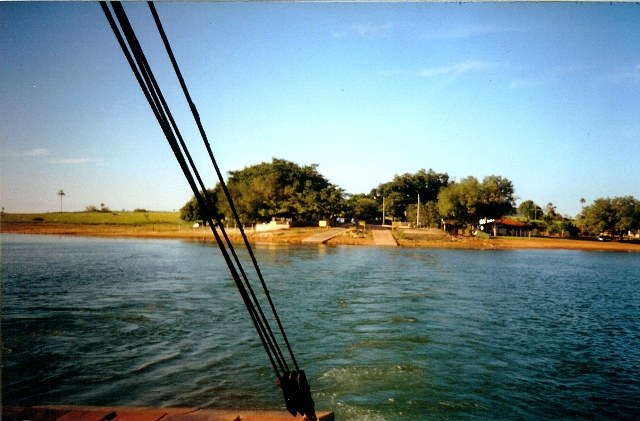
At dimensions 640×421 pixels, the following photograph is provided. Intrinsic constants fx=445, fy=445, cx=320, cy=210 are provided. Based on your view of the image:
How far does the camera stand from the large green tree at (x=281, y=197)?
61531 millimetres

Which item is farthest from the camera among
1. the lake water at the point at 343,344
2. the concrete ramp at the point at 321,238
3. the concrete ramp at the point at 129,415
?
the concrete ramp at the point at 321,238

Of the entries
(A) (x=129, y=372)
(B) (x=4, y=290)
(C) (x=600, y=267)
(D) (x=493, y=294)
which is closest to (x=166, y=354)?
(A) (x=129, y=372)

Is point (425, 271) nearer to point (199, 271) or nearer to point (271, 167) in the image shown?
point (199, 271)

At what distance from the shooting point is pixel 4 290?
1992cm

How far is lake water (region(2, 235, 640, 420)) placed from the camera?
9.20m

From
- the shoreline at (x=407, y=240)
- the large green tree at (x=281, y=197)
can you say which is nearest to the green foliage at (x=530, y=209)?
the shoreline at (x=407, y=240)

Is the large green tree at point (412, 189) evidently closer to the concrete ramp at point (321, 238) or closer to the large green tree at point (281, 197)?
the large green tree at point (281, 197)

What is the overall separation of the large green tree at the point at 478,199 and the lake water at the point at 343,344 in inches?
1319

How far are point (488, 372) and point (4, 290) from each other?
66.7ft

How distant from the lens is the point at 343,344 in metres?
12.9

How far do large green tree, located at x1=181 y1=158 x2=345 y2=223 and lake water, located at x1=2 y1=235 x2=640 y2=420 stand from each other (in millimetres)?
35008

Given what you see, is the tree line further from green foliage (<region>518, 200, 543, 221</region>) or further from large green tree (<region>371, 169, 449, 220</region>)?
green foliage (<region>518, 200, 543, 221</region>)

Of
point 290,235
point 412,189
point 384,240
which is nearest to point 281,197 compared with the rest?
point 290,235

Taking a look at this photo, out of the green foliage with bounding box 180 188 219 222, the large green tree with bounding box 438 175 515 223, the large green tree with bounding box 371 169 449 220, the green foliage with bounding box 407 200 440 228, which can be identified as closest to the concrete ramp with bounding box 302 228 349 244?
the large green tree with bounding box 438 175 515 223
